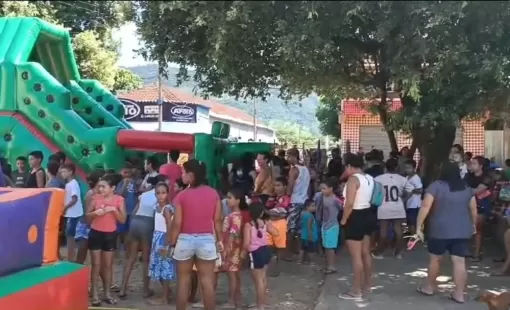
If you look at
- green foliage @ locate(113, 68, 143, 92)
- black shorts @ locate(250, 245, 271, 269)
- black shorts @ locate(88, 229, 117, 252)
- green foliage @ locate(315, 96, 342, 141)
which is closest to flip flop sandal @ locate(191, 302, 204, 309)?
black shorts @ locate(250, 245, 271, 269)

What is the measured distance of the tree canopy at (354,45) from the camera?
4.28 m

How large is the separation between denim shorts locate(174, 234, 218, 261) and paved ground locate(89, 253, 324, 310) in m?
1.21

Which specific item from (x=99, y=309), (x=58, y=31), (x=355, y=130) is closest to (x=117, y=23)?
(x=99, y=309)

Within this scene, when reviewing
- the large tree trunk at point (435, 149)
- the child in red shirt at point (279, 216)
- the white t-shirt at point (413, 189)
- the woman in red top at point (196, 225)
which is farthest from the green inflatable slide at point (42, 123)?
the woman in red top at point (196, 225)

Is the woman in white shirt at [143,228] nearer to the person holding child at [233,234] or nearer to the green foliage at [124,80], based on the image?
the person holding child at [233,234]

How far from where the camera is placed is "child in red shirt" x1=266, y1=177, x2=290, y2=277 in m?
8.27

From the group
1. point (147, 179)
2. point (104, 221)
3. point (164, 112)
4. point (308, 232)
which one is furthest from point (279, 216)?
point (164, 112)

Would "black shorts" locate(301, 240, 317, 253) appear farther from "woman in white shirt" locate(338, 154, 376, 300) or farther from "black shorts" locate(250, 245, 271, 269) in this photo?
"black shorts" locate(250, 245, 271, 269)

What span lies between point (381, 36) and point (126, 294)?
385 centimetres

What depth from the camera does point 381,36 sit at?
6.27 meters

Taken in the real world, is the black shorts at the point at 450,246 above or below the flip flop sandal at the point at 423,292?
above

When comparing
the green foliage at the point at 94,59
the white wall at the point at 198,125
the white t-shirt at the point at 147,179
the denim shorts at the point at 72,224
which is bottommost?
the denim shorts at the point at 72,224

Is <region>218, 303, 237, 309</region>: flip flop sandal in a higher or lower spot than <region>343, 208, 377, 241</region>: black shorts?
lower

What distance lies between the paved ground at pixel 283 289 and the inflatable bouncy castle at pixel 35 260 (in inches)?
52.5
